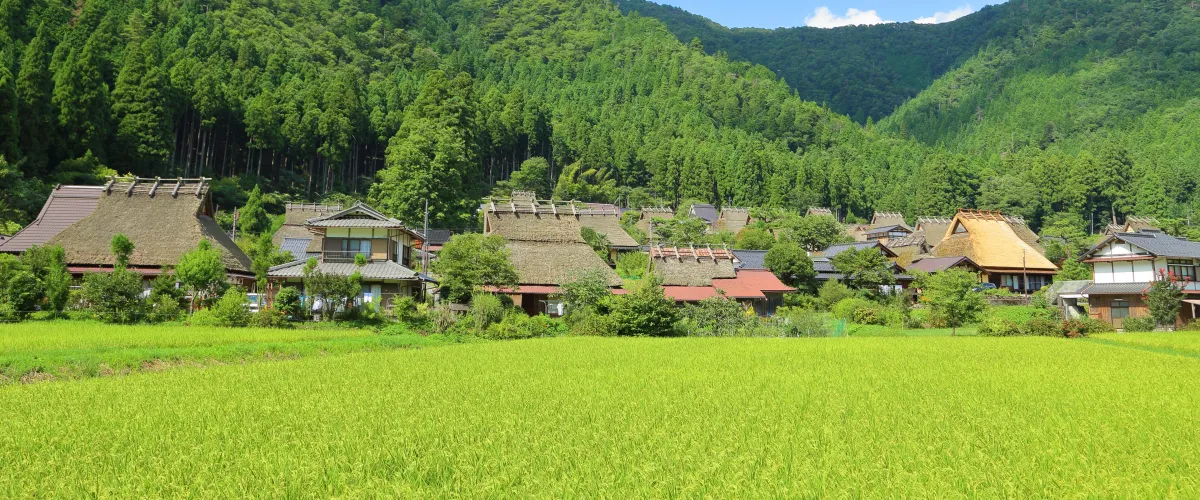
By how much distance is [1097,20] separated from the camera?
140 meters

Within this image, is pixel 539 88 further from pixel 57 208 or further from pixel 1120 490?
pixel 1120 490

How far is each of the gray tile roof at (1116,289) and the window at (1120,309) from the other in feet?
2.48

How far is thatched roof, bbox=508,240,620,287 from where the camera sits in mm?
31594

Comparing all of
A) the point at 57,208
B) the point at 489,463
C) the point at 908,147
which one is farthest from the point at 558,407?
the point at 908,147

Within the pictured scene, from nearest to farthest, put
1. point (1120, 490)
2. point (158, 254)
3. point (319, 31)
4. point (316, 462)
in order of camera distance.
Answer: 1. point (1120, 490)
2. point (316, 462)
3. point (158, 254)
4. point (319, 31)

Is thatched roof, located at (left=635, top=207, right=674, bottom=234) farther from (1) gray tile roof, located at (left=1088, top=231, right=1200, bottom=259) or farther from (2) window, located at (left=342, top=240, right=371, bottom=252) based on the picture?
(1) gray tile roof, located at (left=1088, top=231, right=1200, bottom=259)

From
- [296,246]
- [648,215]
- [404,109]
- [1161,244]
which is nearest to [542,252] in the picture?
[296,246]

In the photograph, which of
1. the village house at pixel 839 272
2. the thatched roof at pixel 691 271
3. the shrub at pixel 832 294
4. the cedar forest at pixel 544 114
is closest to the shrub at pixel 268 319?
the thatched roof at pixel 691 271

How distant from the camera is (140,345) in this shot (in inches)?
648

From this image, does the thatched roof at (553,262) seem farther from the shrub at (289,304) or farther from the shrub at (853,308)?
the shrub at (853,308)

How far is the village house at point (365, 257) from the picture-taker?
28.5 meters

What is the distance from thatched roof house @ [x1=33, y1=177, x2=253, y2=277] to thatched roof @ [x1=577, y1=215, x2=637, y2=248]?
23.3m

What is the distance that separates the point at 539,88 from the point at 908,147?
53.5 metres

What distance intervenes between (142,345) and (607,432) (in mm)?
13699
